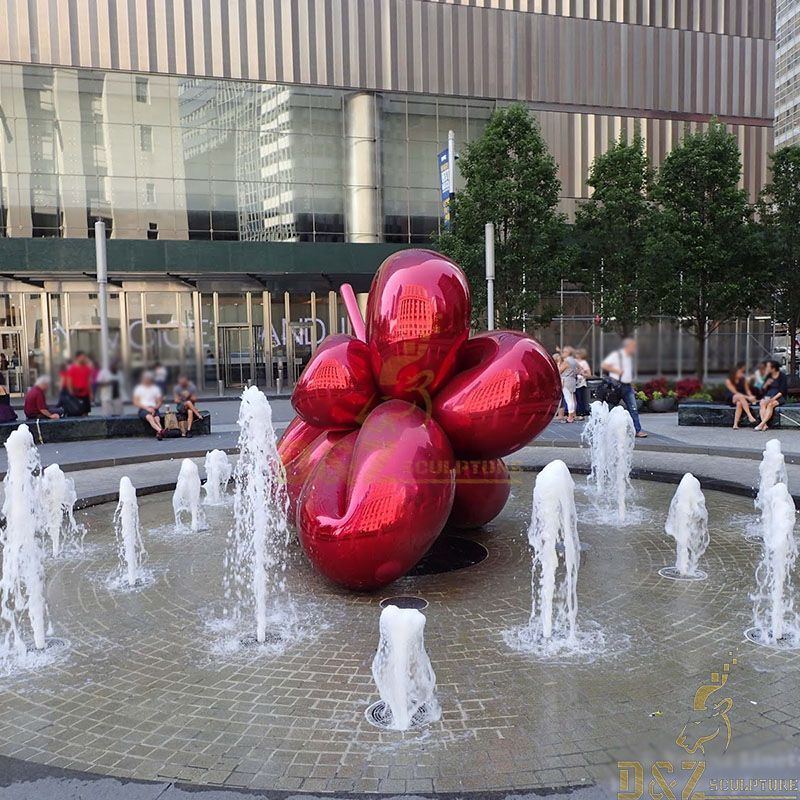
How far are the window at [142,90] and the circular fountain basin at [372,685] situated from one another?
82.8 ft

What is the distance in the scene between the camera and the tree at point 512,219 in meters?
21.9

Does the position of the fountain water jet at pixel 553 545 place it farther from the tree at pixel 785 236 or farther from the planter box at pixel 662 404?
the tree at pixel 785 236

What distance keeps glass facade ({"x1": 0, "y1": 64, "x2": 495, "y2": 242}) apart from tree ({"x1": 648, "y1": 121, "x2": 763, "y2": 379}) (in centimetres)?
1175

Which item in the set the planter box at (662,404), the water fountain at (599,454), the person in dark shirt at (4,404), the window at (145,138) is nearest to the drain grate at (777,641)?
the water fountain at (599,454)

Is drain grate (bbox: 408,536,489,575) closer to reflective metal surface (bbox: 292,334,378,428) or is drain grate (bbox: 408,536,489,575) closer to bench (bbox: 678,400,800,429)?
reflective metal surface (bbox: 292,334,378,428)

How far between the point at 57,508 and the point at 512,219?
1709 cm

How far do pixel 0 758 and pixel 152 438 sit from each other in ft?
41.6

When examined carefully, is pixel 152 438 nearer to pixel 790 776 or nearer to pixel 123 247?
pixel 123 247

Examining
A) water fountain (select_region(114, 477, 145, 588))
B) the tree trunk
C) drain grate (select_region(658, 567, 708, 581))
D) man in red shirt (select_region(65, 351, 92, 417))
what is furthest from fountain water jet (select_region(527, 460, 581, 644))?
water fountain (select_region(114, 477, 145, 588))

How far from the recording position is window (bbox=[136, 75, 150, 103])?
90.7ft

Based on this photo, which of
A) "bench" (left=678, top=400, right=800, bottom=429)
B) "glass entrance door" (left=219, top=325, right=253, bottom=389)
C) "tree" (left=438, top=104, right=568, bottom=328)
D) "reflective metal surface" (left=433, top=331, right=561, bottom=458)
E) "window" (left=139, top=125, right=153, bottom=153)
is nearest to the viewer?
"reflective metal surface" (left=433, top=331, right=561, bottom=458)

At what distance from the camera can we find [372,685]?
184 inches

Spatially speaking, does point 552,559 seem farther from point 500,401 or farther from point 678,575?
point 678,575

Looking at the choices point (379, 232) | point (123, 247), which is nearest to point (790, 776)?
point (123, 247)
